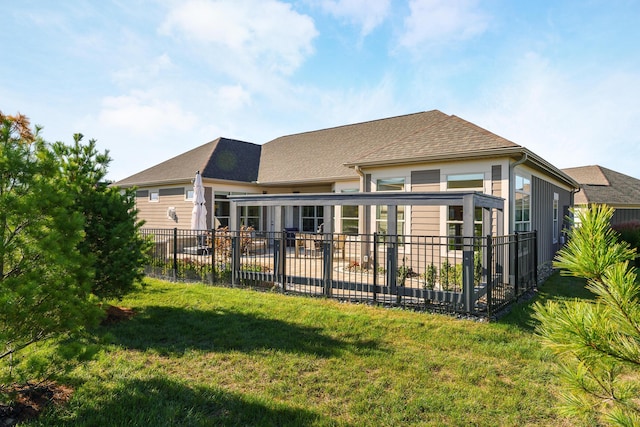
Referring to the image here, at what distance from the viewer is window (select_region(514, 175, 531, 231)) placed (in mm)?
9672

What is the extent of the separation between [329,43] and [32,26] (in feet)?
23.3

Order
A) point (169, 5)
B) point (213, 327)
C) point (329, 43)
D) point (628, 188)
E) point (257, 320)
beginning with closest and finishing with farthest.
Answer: point (213, 327) < point (257, 320) < point (169, 5) < point (329, 43) < point (628, 188)

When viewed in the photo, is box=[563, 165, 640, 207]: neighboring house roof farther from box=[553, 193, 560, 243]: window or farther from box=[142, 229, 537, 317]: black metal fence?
box=[142, 229, 537, 317]: black metal fence

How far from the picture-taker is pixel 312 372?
13.2 ft

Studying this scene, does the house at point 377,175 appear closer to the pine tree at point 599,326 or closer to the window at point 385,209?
the window at point 385,209

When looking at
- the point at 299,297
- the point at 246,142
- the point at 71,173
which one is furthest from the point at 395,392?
the point at 246,142

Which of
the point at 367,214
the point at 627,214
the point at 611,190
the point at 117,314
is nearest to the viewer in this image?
the point at 117,314

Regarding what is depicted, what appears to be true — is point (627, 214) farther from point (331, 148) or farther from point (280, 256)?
point (280, 256)

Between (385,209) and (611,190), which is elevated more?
(611,190)

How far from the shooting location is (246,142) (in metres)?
20.9

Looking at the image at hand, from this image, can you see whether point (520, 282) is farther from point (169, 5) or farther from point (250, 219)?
point (250, 219)

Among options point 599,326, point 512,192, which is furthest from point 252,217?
point 599,326

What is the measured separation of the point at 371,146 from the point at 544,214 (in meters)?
7.39

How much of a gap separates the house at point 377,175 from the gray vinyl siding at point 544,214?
4 centimetres
